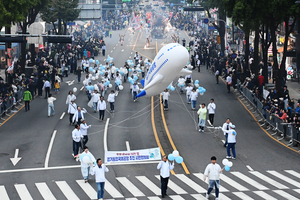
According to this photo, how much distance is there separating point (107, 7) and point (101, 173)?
13661cm

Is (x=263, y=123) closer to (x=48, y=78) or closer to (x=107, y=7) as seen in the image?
(x=48, y=78)

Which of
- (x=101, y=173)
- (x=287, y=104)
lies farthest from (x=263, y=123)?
(x=101, y=173)

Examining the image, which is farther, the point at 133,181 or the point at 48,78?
the point at 48,78

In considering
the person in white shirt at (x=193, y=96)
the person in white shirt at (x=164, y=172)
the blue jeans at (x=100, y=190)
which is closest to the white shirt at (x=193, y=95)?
the person in white shirt at (x=193, y=96)

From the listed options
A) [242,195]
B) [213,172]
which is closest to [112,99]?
[242,195]

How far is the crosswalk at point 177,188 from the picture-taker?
19094mm

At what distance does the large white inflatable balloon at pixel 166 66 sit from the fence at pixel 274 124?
7301 mm

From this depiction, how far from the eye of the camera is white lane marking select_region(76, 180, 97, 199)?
19.2 meters

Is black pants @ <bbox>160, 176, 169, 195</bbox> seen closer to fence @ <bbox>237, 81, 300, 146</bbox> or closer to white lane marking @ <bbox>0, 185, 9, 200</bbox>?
white lane marking @ <bbox>0, 185, 9, 200</bbox>

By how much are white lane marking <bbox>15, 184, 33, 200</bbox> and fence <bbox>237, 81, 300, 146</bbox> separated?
550 inches

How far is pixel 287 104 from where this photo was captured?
30656 millimetres

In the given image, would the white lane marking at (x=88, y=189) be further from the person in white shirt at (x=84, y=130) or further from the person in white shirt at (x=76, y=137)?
the person in white shirt at (x=84, y=130)

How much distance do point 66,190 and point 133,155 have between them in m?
4.95

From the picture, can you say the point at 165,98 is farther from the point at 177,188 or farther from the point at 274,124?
the point at 177,188
